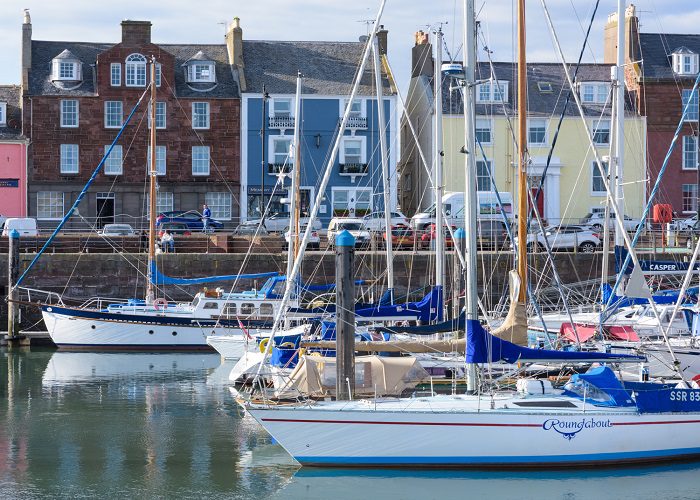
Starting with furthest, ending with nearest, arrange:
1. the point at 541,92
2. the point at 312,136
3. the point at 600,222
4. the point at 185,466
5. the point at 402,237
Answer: the point at 312,136
the point at 541,92
the point at 600,222
the point at 402,237
the point at 185,466

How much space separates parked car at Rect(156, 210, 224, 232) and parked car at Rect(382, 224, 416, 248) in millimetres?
8292

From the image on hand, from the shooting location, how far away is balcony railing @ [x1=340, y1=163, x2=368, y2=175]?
5641cm

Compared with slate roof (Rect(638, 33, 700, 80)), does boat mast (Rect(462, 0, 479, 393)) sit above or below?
below

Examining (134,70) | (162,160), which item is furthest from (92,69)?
(162,160)

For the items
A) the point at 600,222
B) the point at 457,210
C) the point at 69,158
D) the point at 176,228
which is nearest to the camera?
the point at 457,210

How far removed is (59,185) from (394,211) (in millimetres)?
16871

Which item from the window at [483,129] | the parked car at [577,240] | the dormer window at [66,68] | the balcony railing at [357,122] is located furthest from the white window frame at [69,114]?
the parked car at [577,240]

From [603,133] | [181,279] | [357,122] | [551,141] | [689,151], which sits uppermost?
[357,122]

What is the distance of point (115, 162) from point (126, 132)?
1.57m

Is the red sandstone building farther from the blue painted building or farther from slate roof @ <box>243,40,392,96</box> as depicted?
slate roof @ <box>243,40,392,96</box>

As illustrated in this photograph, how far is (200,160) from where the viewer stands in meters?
56.8

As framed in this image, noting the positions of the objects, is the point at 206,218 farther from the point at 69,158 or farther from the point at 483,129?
the point at 483,129

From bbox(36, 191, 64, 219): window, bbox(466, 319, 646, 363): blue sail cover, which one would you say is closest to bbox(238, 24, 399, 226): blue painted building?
bbox(36, 191, 64, 219): window

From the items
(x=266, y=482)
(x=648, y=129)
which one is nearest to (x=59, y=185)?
(x=648, y=129)
